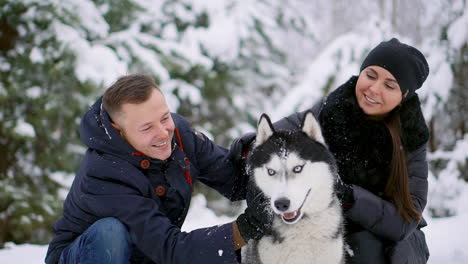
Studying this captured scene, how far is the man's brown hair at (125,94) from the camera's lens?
1.83 metres

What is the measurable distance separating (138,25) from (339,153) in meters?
4.26

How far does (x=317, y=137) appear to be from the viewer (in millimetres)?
1960

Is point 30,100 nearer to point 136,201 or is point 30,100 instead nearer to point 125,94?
point 125,94

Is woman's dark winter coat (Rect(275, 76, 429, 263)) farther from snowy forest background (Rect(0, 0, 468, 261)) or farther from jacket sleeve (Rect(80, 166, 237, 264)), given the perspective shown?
snowy forest background (Rect(0, 0, 468, 261))

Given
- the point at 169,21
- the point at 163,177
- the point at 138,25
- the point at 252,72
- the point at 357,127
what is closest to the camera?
the point at 163,177

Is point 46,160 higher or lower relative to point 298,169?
lower

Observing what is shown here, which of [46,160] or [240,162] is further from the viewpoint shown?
[46,160]

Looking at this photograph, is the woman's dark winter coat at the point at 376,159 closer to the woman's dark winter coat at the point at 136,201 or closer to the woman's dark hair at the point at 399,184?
the woman's dark hair at the point at 399,184

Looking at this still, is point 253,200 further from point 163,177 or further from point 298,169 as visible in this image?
point 163,177

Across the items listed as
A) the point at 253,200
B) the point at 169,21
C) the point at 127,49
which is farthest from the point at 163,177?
the point at 169,21

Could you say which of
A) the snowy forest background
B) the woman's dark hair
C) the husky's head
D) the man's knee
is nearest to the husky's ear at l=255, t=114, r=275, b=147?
the husky's head

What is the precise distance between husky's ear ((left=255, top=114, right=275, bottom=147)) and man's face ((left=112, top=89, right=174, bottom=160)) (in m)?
0.46

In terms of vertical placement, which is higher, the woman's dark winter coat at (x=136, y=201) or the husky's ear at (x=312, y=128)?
the husky's ear at (x=312, y=128)

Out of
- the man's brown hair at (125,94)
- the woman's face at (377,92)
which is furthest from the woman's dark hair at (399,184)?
the man's brown hair at (125,94)
